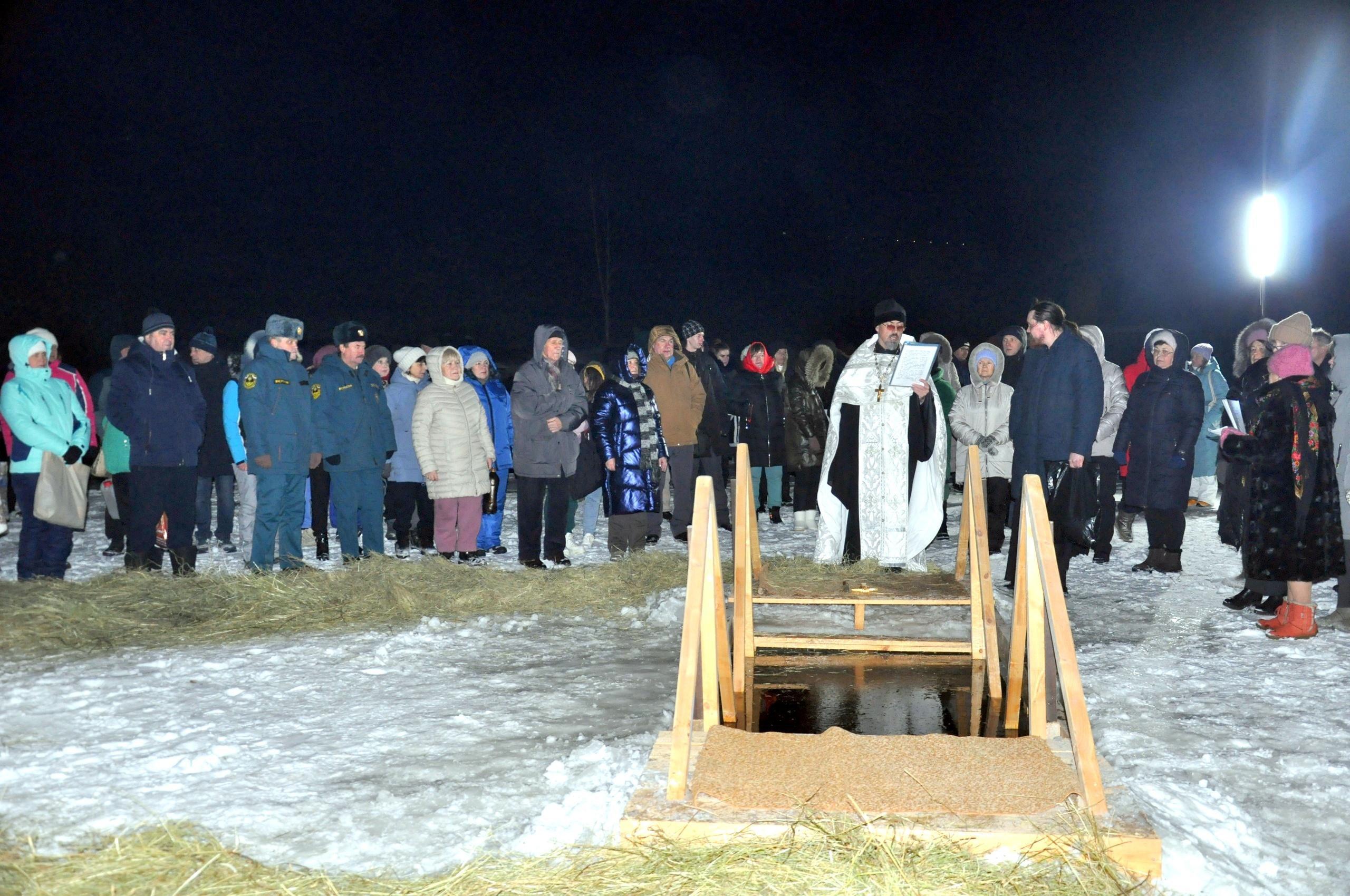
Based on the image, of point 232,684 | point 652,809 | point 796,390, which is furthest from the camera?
point 796,390

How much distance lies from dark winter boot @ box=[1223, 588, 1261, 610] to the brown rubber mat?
3.75 meters

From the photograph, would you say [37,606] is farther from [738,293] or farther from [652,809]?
[738,293]

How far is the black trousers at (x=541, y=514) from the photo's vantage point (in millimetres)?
7953

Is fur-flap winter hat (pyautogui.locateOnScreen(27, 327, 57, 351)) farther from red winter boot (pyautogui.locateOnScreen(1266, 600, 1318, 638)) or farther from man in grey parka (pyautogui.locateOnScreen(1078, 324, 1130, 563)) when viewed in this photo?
red winter boot (pyautogui.locateOnScreen(1266, 600, 1318, 638))

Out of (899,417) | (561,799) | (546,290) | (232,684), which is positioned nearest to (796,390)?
(899,417)

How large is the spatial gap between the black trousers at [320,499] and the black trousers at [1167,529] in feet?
22.0

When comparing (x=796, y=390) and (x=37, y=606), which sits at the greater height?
(x=796, y=390)

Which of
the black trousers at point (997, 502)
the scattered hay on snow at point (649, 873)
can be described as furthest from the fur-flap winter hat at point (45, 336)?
the black trousers at point (997, 502)

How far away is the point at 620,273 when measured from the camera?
4481 cm

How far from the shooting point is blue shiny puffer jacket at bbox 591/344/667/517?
815cm

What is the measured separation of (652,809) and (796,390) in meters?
8.04

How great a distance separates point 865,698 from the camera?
15.3 feet

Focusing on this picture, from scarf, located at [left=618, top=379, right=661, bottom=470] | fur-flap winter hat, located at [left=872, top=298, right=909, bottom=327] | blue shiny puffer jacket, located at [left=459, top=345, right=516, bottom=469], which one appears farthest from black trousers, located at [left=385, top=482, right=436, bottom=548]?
fur-flap winter hat, located at [left=872, top=298, right=909, bottom=327]

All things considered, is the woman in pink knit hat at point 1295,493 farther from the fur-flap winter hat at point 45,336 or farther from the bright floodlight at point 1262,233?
the bright floodlight at point 1262,233
